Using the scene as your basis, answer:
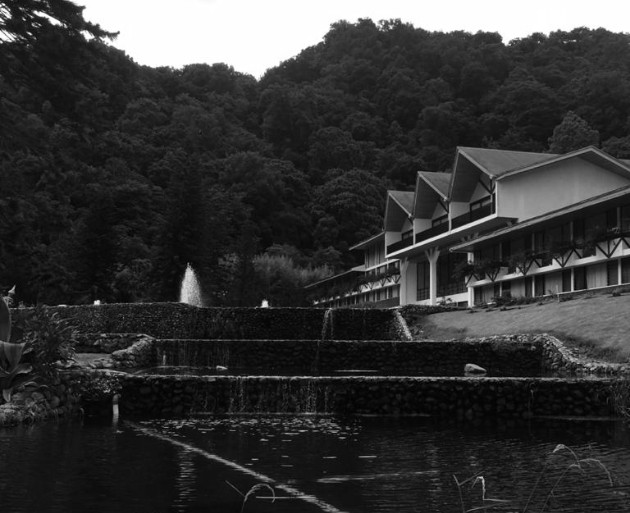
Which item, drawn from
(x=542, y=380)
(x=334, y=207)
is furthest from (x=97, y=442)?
(x=334, y=207)

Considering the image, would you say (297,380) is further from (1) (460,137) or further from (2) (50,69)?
(1) (460,137)

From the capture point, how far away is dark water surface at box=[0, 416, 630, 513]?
6.70m

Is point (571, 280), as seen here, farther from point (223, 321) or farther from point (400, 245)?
point (400, 245)

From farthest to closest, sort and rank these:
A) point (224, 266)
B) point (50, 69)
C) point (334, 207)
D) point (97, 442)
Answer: point (334, 207)
point (224, 266)
point (50, 69)
point (97, 442)

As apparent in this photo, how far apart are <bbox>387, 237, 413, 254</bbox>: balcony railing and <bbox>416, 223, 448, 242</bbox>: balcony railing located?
5.86ft

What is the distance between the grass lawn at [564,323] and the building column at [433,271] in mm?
13964

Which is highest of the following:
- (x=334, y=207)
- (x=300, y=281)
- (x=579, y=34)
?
(x=579, y=34)

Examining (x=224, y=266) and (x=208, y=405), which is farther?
(x=224, y=266)

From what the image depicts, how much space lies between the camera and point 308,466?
8508 mm

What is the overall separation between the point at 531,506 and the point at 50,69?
1496cm

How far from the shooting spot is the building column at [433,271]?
157ft

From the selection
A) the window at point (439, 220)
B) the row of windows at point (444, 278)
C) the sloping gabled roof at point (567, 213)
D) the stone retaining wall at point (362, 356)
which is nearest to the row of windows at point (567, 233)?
the sloping gabled roof at point (567, 213)

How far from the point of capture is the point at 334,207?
261 feet

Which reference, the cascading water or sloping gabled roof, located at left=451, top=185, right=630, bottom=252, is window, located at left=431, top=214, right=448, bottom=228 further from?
the cascading water
